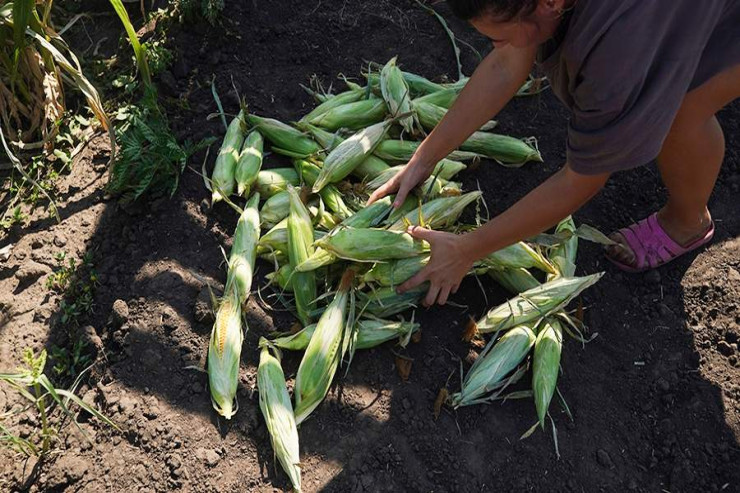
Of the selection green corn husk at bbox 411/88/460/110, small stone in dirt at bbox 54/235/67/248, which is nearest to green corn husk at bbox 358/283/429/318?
green corn husk at bbox 411/88/460/110

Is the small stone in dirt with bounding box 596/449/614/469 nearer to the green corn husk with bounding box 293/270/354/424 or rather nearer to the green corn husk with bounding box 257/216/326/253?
the green corn husk with bounding box 293/270/354/424

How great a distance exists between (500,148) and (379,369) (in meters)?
1.27

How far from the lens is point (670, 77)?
6.13ft

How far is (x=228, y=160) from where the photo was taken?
10.3 feet

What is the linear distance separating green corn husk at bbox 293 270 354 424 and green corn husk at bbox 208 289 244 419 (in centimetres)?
24

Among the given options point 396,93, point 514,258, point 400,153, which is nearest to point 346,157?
point 400,153

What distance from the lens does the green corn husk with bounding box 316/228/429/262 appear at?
2.74 m

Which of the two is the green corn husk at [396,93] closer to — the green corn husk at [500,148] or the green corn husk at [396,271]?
the green corn husk at [500,148]

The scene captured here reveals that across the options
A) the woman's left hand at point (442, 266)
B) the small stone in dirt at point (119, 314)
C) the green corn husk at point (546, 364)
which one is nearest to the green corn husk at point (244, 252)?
the small stone in dirt at point (119, 314)

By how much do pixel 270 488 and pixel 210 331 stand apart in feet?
2.23

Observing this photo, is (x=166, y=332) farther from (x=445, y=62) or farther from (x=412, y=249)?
(x=445, y=62)

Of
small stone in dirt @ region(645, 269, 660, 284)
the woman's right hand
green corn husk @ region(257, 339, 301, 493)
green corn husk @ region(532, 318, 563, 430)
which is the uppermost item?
the woman's right hand

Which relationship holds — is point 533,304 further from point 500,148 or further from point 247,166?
point 247,166

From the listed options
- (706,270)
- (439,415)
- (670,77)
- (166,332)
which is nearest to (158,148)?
(166,332)
